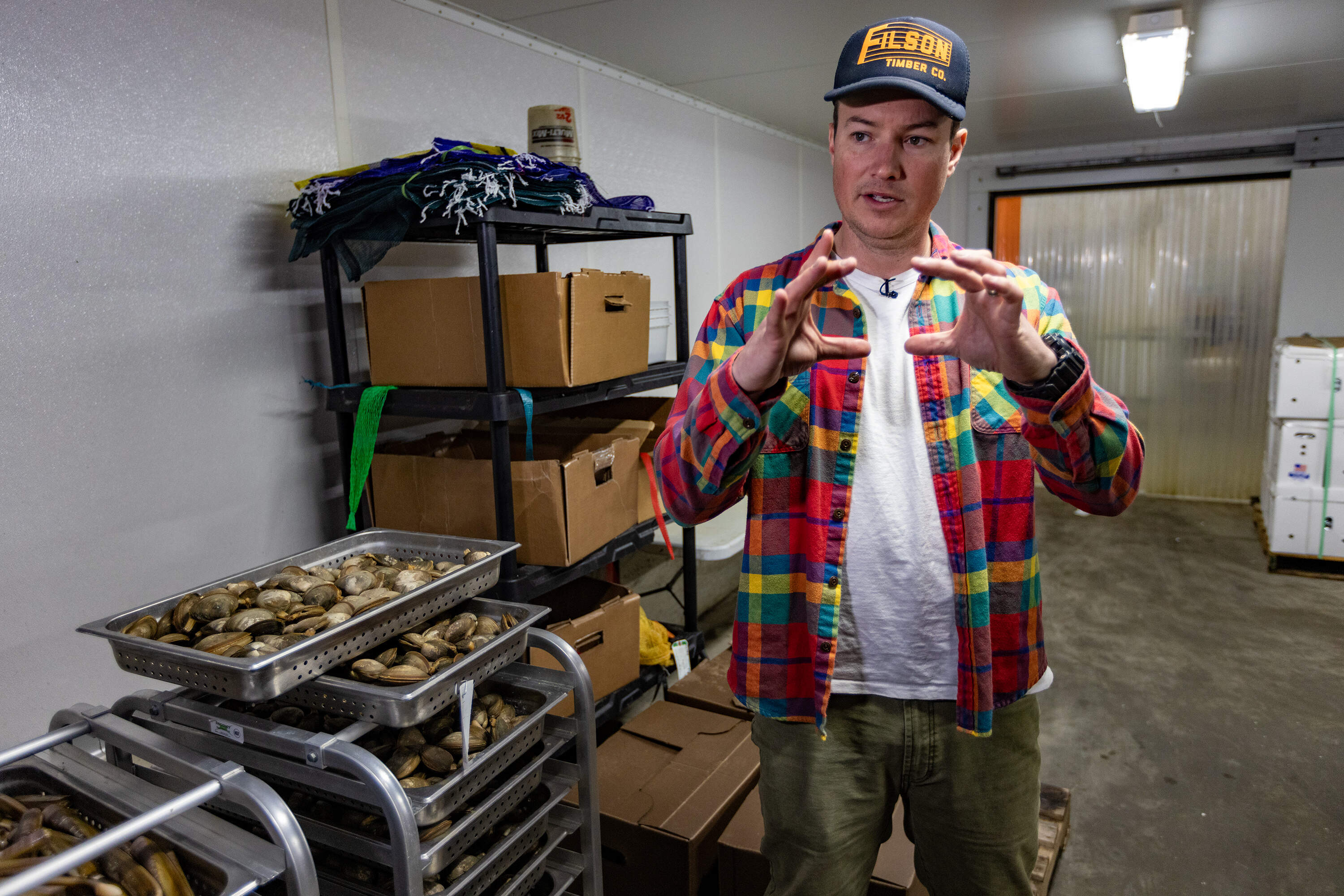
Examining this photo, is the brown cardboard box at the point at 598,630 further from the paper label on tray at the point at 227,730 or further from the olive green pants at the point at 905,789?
the olive green pants at the point at 905,789

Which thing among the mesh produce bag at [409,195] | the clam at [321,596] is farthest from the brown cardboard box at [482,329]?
the clam at [321,596]

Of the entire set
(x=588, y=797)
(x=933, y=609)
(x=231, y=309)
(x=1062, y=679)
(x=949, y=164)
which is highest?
(x=949, y=164)

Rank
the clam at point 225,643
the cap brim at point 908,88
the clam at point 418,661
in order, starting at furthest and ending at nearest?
the clam at point 418,661
the clam at point 225,643
the cap brim at point 908,88

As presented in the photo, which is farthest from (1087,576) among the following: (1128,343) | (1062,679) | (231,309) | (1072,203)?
(231,309)

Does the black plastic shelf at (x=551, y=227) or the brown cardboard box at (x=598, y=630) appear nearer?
the black plastic shelf at (x=551, y=227)

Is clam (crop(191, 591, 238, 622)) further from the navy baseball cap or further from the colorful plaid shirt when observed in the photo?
the navy baseball cap

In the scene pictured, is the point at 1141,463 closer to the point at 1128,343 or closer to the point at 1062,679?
the point at 1062,679

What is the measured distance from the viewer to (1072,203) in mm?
6172

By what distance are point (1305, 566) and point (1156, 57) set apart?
10.00 ft

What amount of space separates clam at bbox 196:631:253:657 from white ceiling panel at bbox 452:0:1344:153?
1.99m

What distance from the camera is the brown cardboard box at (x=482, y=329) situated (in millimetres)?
2010

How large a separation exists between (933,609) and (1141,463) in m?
0.34

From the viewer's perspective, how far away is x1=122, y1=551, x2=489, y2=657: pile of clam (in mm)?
1276

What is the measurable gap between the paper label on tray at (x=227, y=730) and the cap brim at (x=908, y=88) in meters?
1.28
